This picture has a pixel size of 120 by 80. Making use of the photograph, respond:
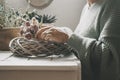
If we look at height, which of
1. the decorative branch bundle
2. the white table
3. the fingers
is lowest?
the white table

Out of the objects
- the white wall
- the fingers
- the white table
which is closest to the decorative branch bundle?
the fingers

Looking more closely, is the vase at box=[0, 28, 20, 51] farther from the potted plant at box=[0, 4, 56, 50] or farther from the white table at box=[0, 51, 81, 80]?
the white table at box=[0, 51, 81, 80]

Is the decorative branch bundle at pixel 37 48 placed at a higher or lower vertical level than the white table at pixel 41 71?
higher

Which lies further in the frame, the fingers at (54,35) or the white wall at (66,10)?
the white wall at (66,10)

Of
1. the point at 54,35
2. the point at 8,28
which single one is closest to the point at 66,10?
the point at 8,28

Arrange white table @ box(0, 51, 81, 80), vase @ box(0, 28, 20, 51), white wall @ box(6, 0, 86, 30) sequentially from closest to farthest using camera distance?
white table @ box(0, 51, 81, 80)
vase @ box(0, 28, 20, 51)
white wall @ box(6, 0, 86, 30)

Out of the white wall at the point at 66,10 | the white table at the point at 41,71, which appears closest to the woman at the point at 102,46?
the white table at the point at 41,71

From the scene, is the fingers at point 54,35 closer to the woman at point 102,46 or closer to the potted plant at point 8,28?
the woman at point 102,46

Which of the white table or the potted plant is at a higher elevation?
the potted plant

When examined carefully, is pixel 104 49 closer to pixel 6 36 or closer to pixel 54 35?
pixel 54 35

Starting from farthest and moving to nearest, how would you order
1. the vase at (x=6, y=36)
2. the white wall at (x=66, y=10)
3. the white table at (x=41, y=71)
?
the white wall at (x=66, y=10) → the vase at (x=6, y=36) → the white table at (x=41, y=71)

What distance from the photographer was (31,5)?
6.21 feet

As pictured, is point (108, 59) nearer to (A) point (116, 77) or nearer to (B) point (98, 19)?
(A) point (116, 77)

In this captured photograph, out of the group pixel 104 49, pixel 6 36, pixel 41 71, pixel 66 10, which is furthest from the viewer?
pixel 66 10
